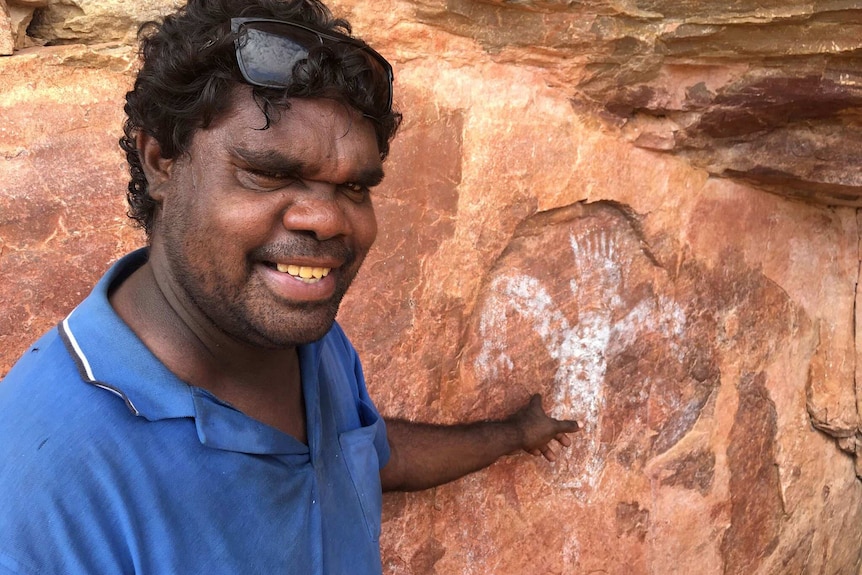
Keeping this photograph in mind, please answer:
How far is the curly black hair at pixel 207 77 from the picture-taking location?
110cm

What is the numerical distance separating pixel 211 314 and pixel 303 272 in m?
0.14

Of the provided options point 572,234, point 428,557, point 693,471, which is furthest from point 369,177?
point 693,471

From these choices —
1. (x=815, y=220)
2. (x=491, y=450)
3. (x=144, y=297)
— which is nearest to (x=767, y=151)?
(x=815, y=220)

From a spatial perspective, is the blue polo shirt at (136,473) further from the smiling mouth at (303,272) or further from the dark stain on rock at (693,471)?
the dark stain on rock at (693,471)

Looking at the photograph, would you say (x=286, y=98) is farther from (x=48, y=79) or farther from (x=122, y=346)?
(x=48, y=79)

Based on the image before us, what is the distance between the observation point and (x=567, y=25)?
194 centimetres

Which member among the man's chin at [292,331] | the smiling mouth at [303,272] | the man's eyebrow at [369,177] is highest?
the man's eyebrow at [369,177]

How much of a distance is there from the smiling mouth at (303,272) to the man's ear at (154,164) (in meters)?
0.22

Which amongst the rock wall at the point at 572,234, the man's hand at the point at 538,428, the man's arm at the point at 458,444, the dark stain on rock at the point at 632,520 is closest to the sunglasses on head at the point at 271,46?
the rock wall at the point at 572,234

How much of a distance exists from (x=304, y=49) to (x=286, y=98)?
78mm

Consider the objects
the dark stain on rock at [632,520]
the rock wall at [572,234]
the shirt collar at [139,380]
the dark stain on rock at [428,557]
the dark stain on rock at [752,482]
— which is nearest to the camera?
the shirt collar at [139,380]

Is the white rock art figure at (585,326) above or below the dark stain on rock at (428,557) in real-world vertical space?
above

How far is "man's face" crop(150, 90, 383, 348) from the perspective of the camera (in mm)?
1098

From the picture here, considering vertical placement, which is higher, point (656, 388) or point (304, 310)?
point (304, 310)
